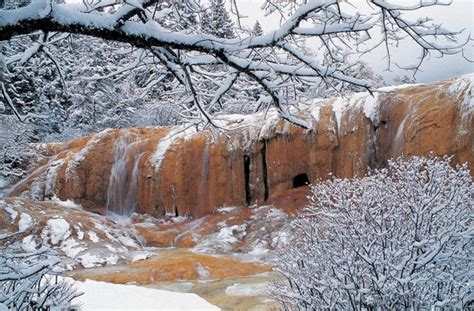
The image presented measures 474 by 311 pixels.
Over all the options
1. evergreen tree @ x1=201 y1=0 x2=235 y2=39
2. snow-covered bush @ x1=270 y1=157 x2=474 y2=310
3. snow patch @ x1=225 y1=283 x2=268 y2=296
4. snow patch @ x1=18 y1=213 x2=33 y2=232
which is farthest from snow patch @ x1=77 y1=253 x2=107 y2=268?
evergreen tree @ x1=201 y1=0 x2=235 y2=39

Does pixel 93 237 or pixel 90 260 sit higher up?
pixel 93 237

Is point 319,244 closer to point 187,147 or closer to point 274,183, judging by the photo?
point 274,183

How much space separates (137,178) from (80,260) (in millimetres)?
8292

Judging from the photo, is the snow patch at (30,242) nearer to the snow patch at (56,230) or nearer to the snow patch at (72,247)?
the snow patch at (56,230)

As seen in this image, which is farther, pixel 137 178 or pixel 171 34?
pixel 137 178

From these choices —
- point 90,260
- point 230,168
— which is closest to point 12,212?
point 90,260

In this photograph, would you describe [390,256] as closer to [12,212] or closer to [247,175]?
[12,212]

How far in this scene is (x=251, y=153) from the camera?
1941 centimetres

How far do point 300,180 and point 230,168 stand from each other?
2808mm

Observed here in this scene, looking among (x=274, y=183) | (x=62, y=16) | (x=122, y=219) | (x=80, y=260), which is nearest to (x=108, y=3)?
(x=62, y=16)

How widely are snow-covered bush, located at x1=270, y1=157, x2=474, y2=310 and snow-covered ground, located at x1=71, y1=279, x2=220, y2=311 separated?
6.92 feet

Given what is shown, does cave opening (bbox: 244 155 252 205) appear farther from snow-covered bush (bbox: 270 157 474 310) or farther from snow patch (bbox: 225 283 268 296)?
snow-covered bush (bbox: 270 157 474 310)

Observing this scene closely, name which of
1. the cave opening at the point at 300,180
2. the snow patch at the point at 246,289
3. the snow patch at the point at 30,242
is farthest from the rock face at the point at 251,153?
the snow patch at the point at 246,289

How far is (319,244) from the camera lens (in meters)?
4.48
